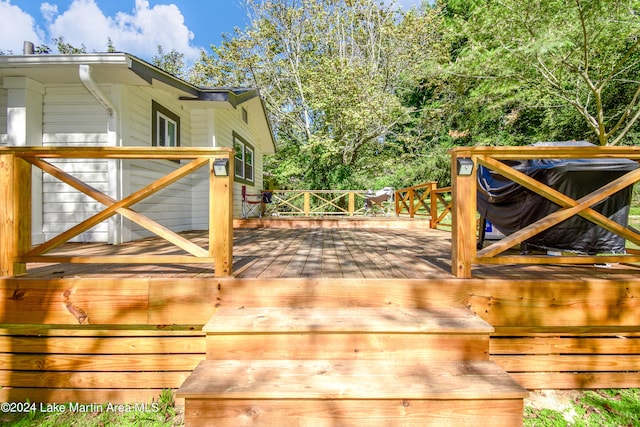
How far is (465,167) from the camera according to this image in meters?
2.12

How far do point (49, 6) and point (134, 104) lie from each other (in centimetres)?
4001

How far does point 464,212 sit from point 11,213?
3.23 meters

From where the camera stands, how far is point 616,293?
6.77 feet

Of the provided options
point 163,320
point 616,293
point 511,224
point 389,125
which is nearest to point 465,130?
point 389,125

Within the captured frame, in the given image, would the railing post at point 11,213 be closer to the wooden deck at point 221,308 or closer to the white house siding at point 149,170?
the wooden deck at point 221,308

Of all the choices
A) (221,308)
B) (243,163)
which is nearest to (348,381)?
(221,308)

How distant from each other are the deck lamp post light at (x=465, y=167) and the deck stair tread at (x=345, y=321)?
960 millimetres

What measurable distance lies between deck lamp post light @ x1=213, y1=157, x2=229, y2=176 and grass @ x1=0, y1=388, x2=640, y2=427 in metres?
1.60

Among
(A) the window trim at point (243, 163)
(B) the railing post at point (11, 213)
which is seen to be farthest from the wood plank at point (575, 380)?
(A) the window trim at point (243, 163)

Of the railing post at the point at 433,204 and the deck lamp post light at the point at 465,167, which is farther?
the railing post at the point at 433,204

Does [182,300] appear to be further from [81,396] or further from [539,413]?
[539,413]

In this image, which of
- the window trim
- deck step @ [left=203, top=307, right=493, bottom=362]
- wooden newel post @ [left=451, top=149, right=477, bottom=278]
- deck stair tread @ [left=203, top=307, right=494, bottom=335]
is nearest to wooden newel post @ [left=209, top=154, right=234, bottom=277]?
deck stair tread @ [left=203, top=307, right=494, bottom=335]

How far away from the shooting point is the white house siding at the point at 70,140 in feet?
13.3

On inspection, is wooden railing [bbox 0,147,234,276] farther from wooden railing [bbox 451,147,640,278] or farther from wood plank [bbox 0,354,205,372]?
wooden railing [bbox 451,147,640,278]
